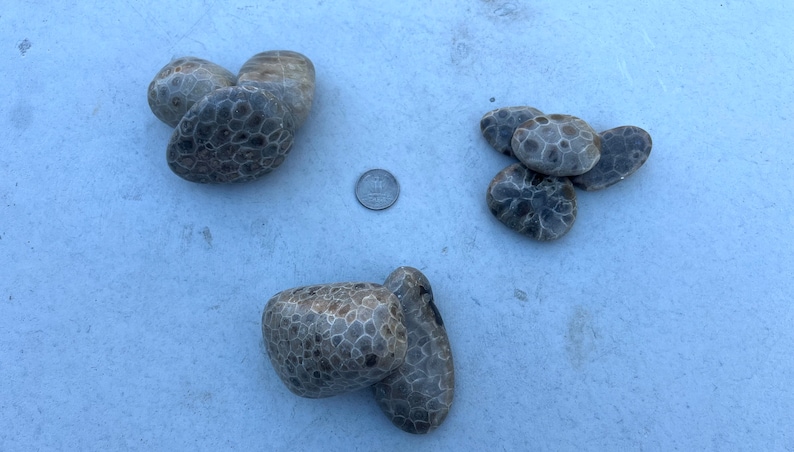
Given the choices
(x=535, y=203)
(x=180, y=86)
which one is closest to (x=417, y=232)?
(x=535, y=203)

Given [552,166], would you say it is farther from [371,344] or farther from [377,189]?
[371,344]

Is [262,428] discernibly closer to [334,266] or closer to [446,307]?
[334,266]

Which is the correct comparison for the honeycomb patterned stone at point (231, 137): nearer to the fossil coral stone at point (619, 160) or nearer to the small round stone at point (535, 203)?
the small round stone at point (535, 203)

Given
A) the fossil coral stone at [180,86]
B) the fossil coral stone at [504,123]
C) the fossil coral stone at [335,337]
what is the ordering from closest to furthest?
the fossil coral stone at [335,337]
the fossil coral stone at [180,86]
the fossil coral stone at [504,123]

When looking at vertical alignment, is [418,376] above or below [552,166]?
below

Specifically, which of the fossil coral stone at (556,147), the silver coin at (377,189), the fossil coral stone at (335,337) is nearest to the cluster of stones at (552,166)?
the fossil coral stone at (556,147)

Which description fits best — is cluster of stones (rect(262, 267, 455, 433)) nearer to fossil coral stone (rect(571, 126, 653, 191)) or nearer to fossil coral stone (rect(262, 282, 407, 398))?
fossil coral stone (rect(262, 282, 407, 398))

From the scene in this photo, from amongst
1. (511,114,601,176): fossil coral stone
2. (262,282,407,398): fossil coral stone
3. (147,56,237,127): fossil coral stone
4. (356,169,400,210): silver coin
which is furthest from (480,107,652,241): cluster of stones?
(147,56,237,127): fossil coral stone
